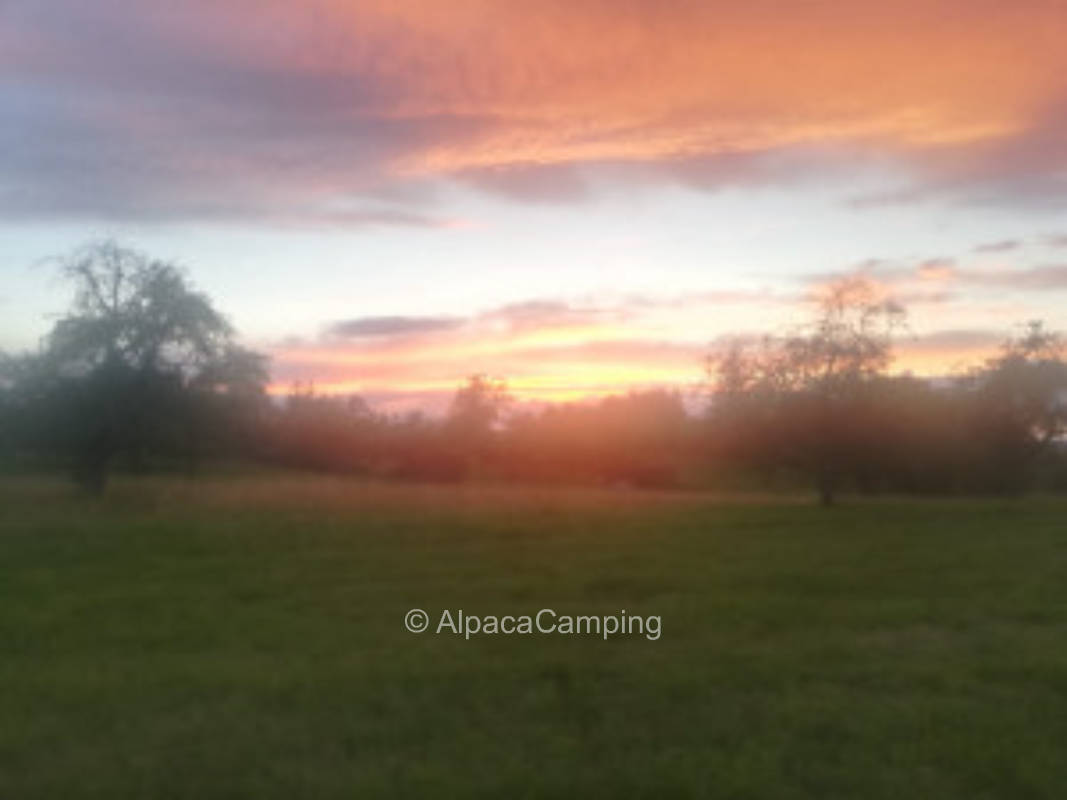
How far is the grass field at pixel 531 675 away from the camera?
6.87 metres

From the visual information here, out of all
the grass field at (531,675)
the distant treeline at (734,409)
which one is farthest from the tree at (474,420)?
the grass field at (531,675)

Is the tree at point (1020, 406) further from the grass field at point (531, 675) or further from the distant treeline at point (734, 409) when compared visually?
the grass field at point (531, 675)

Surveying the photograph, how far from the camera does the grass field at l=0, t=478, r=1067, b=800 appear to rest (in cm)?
687

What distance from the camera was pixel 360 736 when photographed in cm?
759

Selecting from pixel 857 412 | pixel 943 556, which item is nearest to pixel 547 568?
pixel 943 556

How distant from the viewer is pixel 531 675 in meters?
9.15

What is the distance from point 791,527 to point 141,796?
68.9 feet
